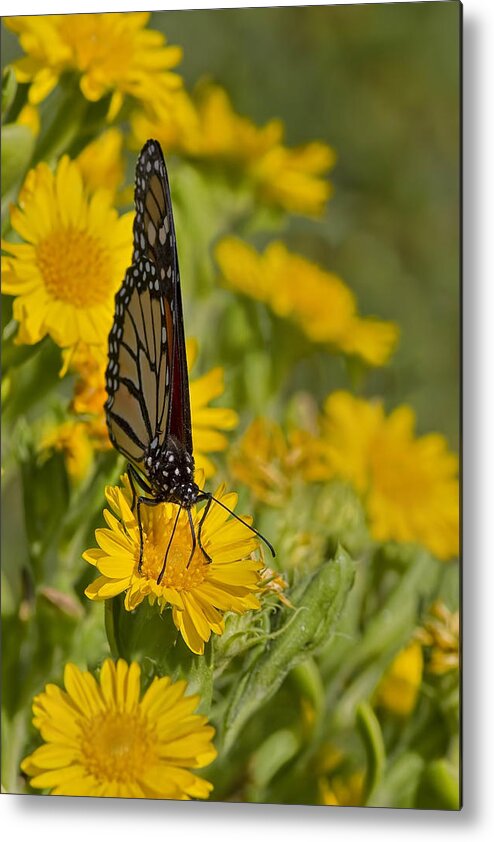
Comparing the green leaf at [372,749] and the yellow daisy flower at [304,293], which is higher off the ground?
the yellow daisy flower at [304,293]

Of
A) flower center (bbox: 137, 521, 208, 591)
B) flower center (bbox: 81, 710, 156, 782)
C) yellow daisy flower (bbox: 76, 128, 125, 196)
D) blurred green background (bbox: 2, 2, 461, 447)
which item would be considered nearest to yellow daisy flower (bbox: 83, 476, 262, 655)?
flower center (bbox: 137, 521, 208, 591)

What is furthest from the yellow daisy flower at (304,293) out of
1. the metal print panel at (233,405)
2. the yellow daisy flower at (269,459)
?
the yellow daisy flower at (269,459)

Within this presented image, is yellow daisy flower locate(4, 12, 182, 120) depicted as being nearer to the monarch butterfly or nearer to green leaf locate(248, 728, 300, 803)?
the monarch butterfly

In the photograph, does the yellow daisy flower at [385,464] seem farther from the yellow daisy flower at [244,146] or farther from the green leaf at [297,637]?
the yellow daisy flower at [244,146]

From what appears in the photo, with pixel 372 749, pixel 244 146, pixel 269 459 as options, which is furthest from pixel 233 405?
pixel 372 749

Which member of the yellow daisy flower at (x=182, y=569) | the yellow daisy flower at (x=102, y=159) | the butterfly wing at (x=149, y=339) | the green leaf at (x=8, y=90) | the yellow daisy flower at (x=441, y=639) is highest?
the green leaf at (x=8, y=90)

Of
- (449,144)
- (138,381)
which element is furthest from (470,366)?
(138,381)

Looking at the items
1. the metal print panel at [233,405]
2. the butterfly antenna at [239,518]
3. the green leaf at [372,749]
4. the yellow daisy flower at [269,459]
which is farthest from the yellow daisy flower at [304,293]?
the green leaf at [372,749]
